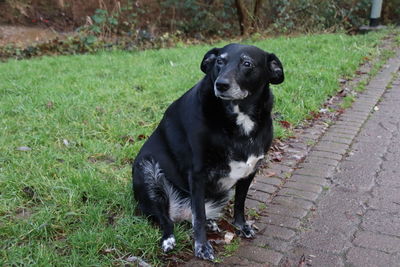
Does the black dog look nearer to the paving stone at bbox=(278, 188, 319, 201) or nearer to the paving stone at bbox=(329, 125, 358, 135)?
the paving stone at bbox=(278, 188, 319, 201)

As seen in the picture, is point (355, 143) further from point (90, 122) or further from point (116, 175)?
point (90, 122)

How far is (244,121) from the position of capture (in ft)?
7.70

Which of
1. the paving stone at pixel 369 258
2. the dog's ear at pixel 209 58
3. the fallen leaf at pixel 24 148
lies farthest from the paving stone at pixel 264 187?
the fallen leaf at pixel 24 148

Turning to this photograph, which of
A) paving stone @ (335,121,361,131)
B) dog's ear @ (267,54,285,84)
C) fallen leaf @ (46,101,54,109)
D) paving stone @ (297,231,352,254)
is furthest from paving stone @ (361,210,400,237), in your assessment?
fallen leaf @ (46,101,54,109)

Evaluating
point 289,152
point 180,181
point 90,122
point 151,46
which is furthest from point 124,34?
point 180,181

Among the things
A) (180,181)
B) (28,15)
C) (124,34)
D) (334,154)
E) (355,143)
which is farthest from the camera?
(28,15)

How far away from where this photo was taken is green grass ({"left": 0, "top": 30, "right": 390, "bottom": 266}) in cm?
234

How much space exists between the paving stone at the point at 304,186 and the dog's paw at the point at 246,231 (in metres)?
0.69

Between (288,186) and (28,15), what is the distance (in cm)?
1062

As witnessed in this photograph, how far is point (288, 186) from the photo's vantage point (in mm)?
3123

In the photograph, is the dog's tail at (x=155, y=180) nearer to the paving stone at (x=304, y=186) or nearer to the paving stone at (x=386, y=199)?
the paving stone at (x=304, y=186)

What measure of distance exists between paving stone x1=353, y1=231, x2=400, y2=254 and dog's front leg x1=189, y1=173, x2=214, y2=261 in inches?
36.2

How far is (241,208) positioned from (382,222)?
0.95 meters

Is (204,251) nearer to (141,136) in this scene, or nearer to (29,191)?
(29,191)
